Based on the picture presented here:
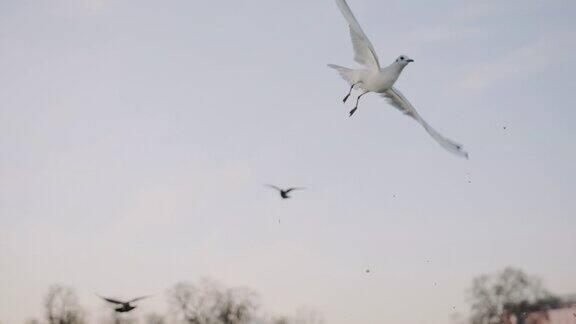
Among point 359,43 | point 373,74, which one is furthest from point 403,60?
point 359,43

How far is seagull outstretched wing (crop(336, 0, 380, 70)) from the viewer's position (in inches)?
370

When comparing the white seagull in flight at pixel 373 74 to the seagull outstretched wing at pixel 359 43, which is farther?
the white seagull in flight at pixel 373 74

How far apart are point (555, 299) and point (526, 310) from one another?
3.66m

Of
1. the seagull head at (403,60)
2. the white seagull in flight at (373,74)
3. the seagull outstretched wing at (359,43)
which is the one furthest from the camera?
the seagull head at (403,60)

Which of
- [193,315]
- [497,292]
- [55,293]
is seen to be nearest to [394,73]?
[55,293]

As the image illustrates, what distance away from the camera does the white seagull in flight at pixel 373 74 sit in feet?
32.4

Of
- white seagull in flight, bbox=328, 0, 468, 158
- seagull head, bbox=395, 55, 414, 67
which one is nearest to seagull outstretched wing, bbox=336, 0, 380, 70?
white seagull in flight, bbox=328, 0, 468, 158

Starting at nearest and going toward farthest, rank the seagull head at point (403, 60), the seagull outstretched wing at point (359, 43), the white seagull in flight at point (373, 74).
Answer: the seagull outstretched wing at point (359, 43) < the white seagull in flight at point (373, 74) < the seagull head at point (403, 60)

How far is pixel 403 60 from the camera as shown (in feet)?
34.3

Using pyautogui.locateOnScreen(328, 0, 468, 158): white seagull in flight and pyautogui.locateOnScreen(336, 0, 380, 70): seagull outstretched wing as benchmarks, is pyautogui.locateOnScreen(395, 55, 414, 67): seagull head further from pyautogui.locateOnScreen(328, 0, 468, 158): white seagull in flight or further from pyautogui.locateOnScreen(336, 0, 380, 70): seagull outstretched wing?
pyautogui.locateOnScreen(336, 0, 380, 70): seagull outstretched wing

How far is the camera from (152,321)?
227ft

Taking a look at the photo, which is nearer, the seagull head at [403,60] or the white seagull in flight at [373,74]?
the white seagull in flight at [373,74]

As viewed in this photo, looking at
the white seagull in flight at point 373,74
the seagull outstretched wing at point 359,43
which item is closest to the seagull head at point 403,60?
the white seagull in flight at point 373,74

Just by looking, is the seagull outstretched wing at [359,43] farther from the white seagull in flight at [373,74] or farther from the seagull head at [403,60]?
the seagull head at [403,60]
